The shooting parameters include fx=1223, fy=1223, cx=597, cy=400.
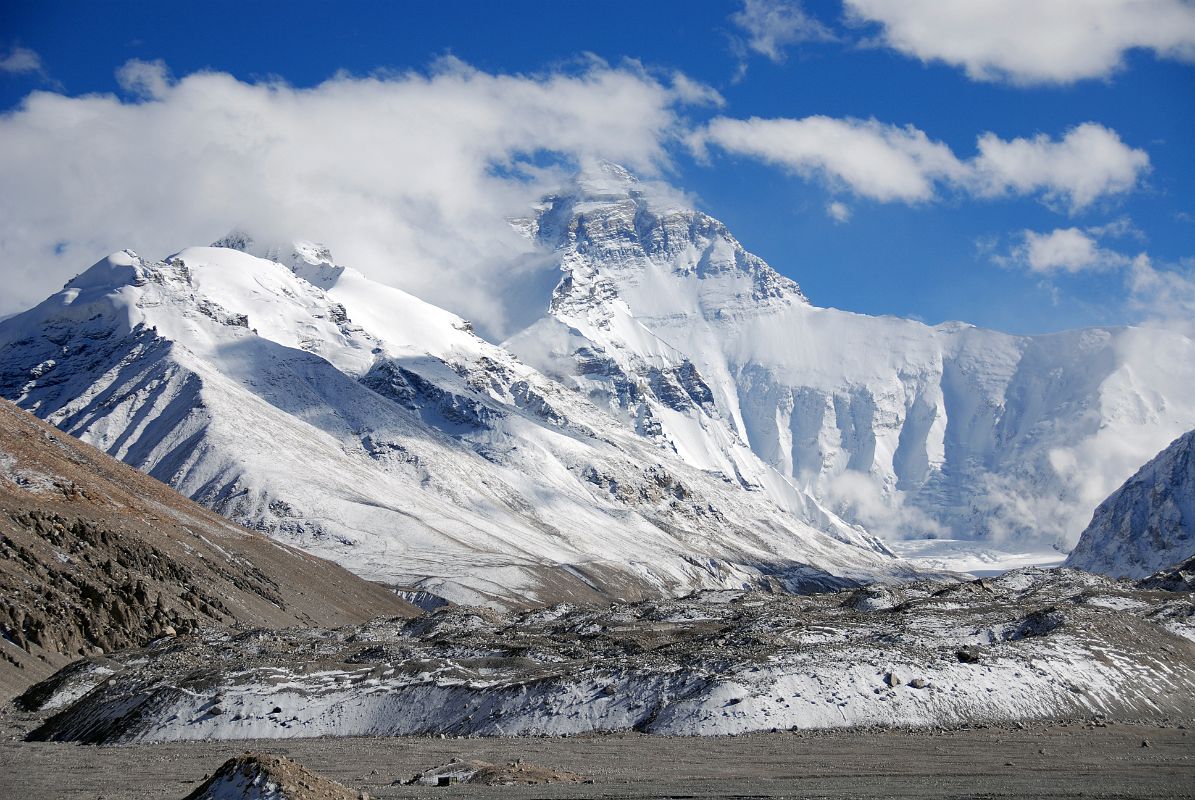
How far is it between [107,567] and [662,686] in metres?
63.6

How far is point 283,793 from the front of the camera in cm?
3275

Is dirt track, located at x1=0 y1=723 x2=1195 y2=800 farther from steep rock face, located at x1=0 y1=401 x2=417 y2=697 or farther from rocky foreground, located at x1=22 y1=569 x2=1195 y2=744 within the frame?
steep rock face, located at x1=0 y1=401 x2=417 y2=697

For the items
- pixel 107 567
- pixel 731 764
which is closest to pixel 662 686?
pixel 731 764

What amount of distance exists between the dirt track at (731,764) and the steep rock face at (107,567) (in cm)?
3215

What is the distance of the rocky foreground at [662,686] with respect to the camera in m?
60.4

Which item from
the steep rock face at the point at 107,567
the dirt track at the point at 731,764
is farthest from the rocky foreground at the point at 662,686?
the steep rock face at the point at 107,567

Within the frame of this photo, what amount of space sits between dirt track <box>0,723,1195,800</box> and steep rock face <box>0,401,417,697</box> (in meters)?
32.2

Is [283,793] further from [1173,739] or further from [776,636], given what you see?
[776,636]

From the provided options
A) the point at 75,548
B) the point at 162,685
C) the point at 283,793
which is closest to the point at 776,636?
the point at 162,685

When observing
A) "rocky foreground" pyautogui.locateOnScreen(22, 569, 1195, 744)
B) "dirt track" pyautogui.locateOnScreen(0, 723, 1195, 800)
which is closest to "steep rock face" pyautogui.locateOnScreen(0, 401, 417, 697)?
"rocky foreground" pyautogui.locateOnScreen(22, 569, 1195, 744)

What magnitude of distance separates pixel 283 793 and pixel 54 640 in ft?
223

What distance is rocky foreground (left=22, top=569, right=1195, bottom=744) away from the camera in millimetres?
60375

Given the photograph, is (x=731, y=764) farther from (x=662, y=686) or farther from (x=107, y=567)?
(x=107, y=567)

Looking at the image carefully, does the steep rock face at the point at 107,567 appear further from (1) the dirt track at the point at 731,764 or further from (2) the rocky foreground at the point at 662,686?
(1) the dirt track at the point at 731,764
